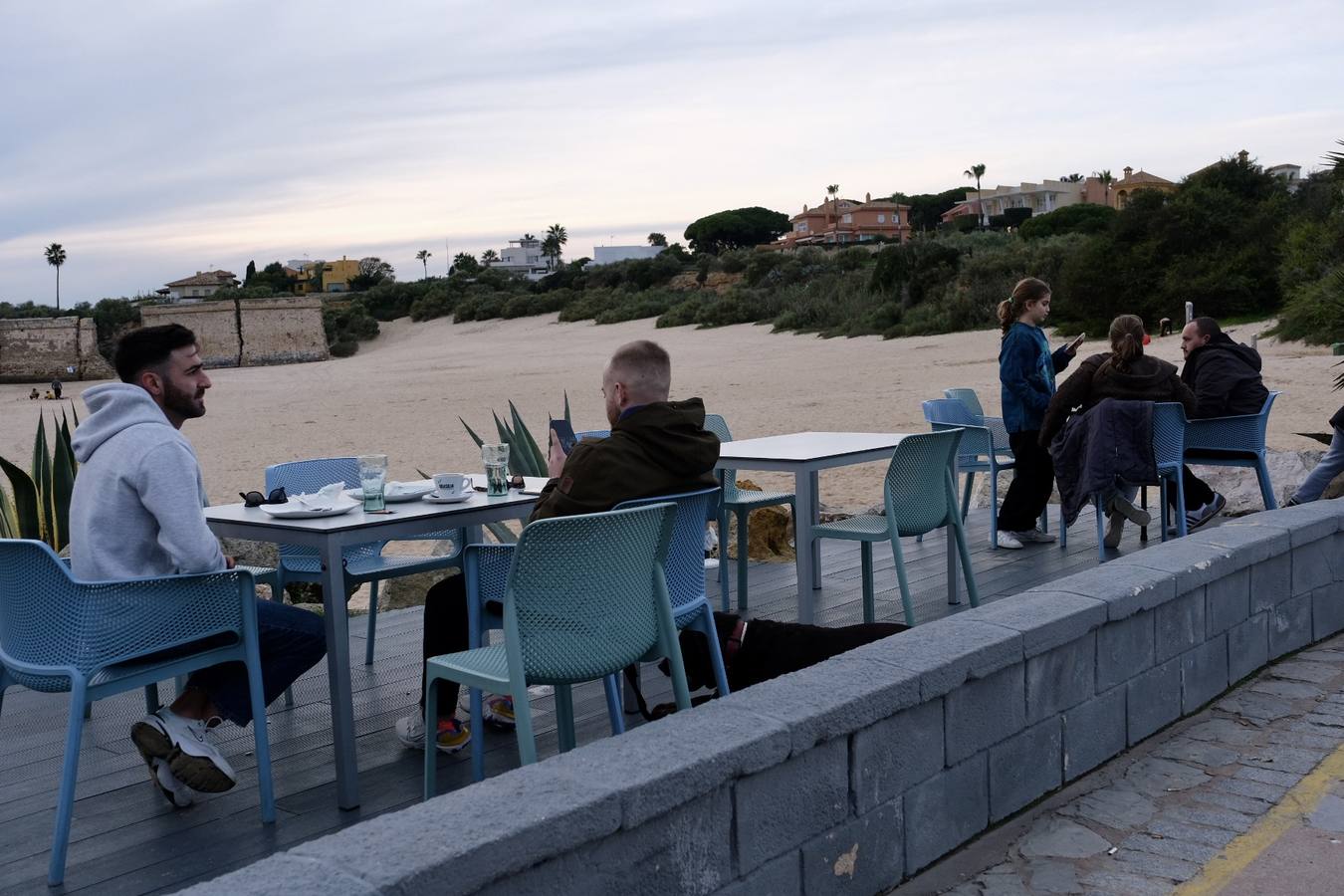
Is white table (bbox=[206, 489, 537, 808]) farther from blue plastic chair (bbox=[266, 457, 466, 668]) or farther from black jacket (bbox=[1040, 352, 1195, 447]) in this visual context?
black jacket (bbox=[1040, 352, 1195, 447])

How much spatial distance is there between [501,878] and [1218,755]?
7.71 feet

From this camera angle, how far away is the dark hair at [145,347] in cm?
315

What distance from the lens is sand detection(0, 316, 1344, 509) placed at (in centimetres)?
1652

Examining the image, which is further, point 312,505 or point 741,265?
point 741,265

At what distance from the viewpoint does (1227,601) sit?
384cm

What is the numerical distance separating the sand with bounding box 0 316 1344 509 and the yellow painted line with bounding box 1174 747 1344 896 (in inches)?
238

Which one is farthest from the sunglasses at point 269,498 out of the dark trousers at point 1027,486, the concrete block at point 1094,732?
the dark trousers at point 1027,486

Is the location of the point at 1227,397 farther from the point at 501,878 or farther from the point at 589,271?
the point at 589,271

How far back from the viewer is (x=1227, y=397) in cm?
636

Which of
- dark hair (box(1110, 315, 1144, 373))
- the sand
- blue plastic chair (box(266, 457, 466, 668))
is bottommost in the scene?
the sand

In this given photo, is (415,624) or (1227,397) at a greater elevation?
(1227,397)

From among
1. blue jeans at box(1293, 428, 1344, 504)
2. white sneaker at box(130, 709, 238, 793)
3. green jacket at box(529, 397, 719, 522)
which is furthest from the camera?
blue jeans at box(1293, 428, 1344, 504)

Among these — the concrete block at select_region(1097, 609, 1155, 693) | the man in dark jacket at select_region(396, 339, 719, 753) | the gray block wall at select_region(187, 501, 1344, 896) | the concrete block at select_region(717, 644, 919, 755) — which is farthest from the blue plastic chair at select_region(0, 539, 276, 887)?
the concrete block at select_region(1097, 609, 1155, 693)

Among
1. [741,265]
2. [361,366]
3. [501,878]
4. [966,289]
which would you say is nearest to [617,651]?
[501,878]
